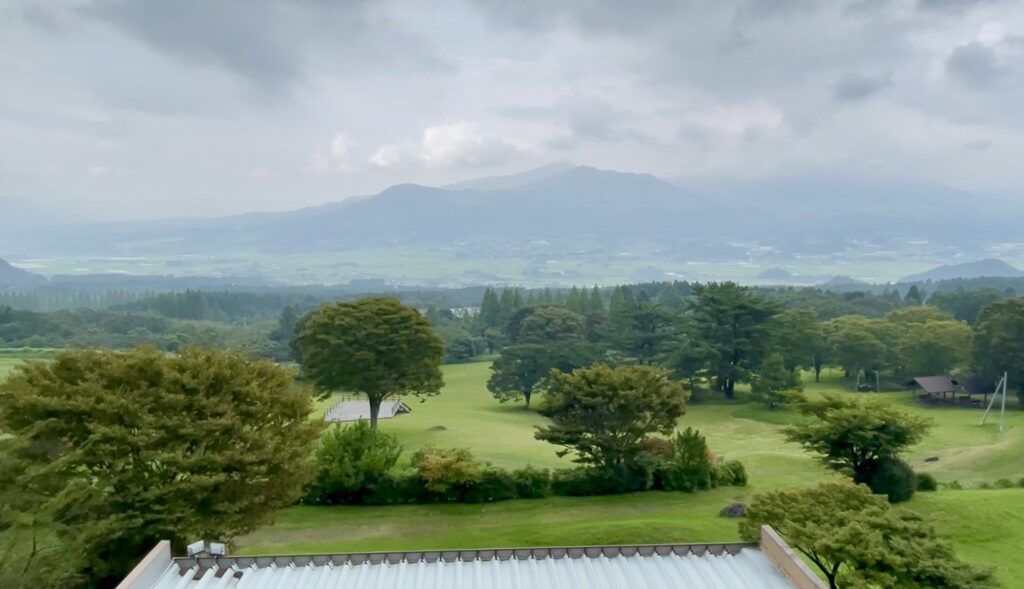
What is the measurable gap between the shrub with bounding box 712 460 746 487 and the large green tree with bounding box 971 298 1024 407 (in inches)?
1015

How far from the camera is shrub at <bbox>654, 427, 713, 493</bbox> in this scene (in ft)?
71.1

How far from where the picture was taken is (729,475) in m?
22.4

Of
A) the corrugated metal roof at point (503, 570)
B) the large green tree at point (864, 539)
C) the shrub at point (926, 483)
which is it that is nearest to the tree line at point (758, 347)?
the shrub at point (926, 483)

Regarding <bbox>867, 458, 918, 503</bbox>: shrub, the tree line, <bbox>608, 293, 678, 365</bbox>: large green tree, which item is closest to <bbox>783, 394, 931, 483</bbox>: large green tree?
<bbox>867, 458, 918, 503</bbox>: shrub

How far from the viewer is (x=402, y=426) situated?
32.9 metres

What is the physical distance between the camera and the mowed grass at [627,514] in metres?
16.5

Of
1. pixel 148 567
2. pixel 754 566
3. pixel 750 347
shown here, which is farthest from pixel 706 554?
pixel 750 347

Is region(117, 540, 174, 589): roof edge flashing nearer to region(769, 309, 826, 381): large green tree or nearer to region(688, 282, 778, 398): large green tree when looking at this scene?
region(688, 282, 778, 398): large green tree

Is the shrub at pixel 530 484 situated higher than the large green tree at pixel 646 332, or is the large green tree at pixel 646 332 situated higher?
the large green tree at pixel 646 332

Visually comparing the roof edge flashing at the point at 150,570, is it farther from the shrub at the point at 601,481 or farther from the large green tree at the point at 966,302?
the large green tree at the point at 966,302

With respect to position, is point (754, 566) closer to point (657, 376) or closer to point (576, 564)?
point (576, 564)

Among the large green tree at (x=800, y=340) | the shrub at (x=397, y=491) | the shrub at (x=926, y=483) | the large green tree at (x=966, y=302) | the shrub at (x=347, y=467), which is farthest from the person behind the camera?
the large green tree at (x=966, y=302)

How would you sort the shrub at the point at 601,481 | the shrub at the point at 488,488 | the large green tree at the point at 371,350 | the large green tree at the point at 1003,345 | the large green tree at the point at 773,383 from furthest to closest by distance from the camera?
the large green tree at the point at 773,383
the large green tree at the point at 1003,345
the large green tree at the point at 371,350
the shrub at the point at 601,481
the shrub at the point at 488,488

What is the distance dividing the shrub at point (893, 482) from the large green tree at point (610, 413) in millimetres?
5819
